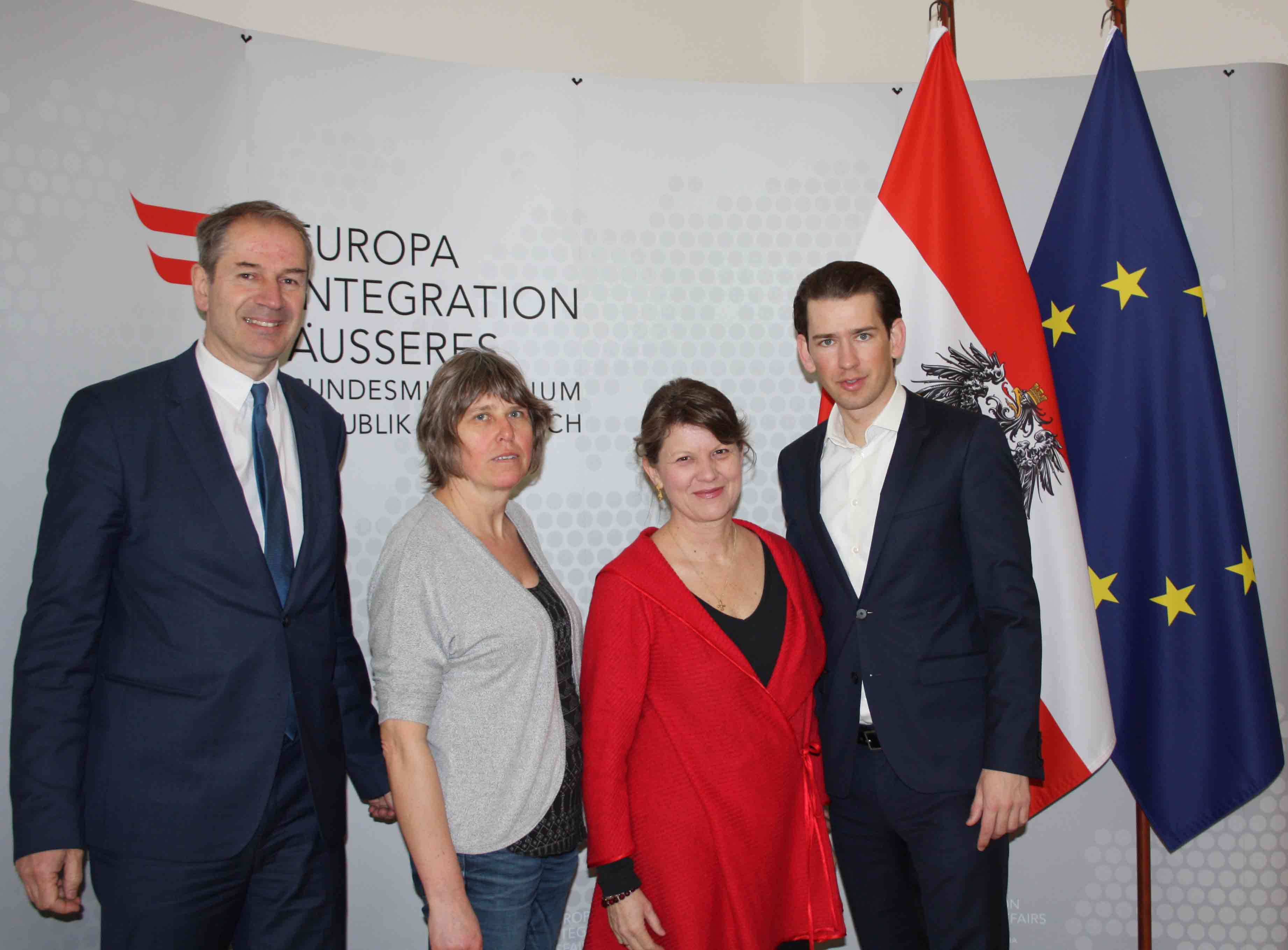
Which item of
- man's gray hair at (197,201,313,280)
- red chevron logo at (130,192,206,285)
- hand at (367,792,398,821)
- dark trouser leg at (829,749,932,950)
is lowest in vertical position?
dark trouser leg at (829,749,932,950)

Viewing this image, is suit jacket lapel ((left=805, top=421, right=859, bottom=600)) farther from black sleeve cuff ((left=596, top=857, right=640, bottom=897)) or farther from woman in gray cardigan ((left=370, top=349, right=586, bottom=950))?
black sleeve cuff ((left=596, top=857, right=640, bottom=897))

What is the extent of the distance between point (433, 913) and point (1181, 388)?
98.4 inches

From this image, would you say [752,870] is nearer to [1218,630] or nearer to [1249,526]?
[1218,630]

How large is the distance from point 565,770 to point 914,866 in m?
0.89

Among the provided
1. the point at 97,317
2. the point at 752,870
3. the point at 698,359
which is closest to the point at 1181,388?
the point at 698,359

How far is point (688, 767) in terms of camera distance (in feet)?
6.14

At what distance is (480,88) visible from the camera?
2.80 meters

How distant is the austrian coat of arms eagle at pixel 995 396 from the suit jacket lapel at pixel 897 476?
0.61m

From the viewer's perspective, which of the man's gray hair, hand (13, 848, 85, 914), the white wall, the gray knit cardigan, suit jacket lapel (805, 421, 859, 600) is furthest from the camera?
the white wall

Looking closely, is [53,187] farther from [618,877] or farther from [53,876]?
[618,877]

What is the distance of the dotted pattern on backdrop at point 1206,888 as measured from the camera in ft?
9.40

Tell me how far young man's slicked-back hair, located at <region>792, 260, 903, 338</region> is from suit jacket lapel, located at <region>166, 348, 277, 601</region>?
4.40 feet

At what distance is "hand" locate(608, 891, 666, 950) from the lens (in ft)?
6.00

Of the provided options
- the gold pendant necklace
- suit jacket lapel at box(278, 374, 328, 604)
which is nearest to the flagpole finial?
the gold pendant necklace
